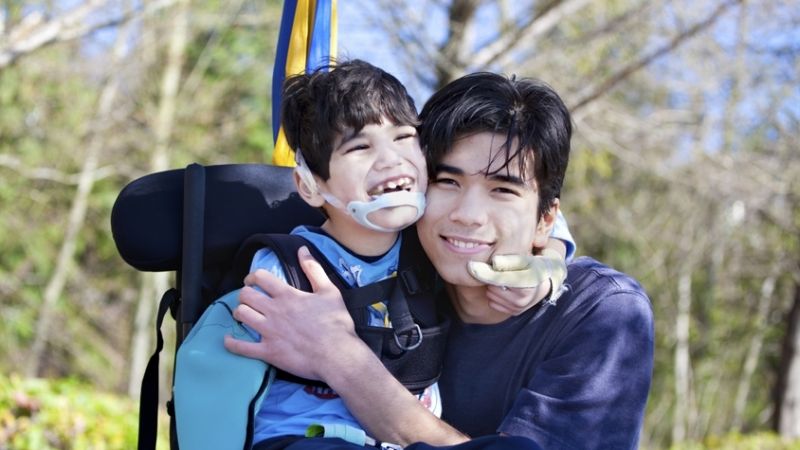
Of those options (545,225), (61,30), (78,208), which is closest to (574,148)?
(61,30)

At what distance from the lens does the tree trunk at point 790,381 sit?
1023 centimetres

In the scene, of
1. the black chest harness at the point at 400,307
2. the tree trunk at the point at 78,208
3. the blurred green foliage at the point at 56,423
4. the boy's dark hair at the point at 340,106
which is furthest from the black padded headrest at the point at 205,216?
the tree trunk at the point at 78,208

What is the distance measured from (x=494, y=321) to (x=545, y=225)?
25 centimetres

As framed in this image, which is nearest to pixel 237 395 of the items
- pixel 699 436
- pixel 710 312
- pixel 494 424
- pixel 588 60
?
pixel 494 424

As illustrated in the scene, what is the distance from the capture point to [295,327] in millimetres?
2172

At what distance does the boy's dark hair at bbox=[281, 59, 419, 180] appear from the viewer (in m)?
2.29

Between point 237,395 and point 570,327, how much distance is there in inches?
28.1

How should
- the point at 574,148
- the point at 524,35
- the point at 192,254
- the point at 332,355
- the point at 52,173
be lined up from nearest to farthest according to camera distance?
the point at 332,355, the point at 192,254, the point at 524,35, the point at 574,148, the point at 52,173

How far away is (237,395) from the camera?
2121 mm

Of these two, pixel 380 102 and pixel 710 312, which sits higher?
pixel 380 102

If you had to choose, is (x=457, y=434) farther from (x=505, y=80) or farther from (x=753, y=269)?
(x=753, y=269)

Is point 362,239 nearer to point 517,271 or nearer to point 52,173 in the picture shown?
point 517,271

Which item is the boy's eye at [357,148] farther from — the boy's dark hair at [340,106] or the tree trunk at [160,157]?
the tree trunk at [160,157]

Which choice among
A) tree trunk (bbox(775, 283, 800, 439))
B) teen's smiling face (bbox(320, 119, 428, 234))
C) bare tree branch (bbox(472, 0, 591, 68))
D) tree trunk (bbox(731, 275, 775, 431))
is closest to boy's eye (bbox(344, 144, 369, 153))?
teen's smiling face (bbox(320, 119, 428, 234))
